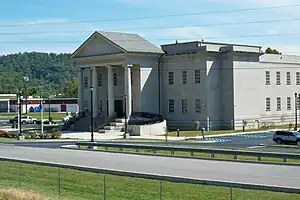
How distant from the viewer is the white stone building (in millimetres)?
72750

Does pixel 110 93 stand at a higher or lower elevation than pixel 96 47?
lower

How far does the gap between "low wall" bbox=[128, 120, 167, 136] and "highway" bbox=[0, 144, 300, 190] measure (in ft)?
99.3

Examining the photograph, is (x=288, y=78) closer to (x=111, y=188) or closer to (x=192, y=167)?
(x=192, y=167)

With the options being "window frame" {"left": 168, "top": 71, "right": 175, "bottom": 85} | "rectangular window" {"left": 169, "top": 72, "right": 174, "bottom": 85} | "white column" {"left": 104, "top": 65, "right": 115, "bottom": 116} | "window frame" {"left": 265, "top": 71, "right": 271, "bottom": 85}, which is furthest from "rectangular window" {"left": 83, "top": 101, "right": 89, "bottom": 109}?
"window frame" {"left": 265, "top": 71, "right": 271, "bottom": 85}

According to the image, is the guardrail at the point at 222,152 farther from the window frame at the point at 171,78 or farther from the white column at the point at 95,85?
the white column at the point at 95,85

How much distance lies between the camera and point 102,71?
3253 inches

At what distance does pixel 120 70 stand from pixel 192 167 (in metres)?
50.6

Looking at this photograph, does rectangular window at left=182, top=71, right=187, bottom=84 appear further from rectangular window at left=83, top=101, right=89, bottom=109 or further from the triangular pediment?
rectangular window at left=83, top=101, right=89, bottom=109

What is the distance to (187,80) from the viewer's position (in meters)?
74.3

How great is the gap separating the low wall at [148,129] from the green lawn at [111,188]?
135 ft

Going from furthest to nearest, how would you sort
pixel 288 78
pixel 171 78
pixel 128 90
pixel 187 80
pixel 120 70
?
pixel 288 78 → pixel 120 70 → pixel 171 78 → pixel 187 80 → pixel 128 90

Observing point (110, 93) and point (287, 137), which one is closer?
point (287, 137)

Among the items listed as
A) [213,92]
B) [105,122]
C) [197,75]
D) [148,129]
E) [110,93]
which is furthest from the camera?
[110,93]

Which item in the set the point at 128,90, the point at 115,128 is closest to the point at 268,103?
the point at 128,90
